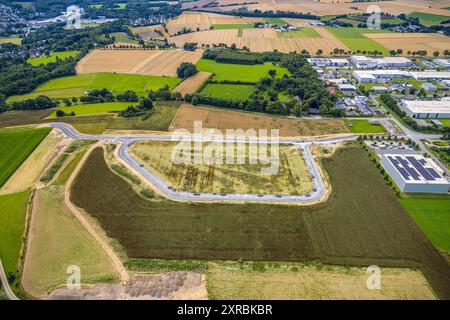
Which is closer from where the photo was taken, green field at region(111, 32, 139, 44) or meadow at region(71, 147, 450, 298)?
meadow at region(71, 147, 450, 298)

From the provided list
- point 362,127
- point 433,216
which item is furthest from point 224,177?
point 362,127

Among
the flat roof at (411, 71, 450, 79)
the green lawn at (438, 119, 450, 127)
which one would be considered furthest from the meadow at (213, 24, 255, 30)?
the green lawn at (438, 119, 450, 127)

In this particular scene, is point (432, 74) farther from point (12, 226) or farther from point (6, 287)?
point (6, 287)

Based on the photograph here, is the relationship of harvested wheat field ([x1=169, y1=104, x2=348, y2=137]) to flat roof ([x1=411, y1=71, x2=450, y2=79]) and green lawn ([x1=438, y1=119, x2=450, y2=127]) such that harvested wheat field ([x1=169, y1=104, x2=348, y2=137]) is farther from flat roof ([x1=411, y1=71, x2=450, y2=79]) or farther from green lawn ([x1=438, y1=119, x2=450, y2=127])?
flat roof ([x1=411, y1=71, x2=450, y2=79])

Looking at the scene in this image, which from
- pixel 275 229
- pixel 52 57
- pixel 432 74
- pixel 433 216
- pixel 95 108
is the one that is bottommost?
pixel 275 229

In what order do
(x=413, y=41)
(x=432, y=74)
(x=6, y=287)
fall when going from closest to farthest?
(x=6, y=287) → (x=432, y=74) → (x=413, y=41)

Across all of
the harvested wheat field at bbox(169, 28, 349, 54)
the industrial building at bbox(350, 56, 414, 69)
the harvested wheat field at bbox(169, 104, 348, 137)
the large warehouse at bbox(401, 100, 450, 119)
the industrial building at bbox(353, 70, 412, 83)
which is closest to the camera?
the harvested wheat field at bbox(169, 104, 348, 137)

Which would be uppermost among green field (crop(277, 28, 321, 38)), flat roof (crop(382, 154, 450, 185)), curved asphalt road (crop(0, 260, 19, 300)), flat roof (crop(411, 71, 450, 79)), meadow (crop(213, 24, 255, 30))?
meadow (crop(213, 24, 255, 30))
